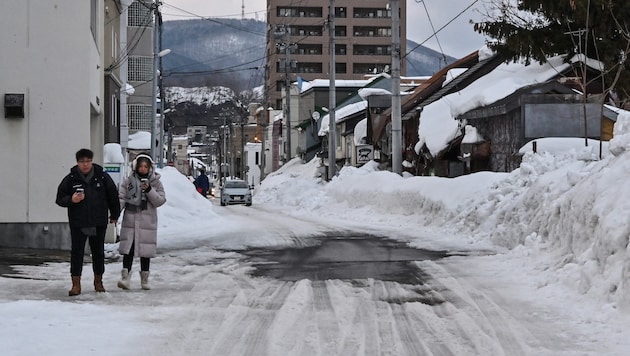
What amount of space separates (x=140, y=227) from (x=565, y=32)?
19.3 m

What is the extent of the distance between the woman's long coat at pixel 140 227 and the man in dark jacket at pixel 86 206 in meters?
0.29

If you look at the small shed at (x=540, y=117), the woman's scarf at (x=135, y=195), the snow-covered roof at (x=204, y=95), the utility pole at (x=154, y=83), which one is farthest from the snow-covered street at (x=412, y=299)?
the snow-covered roof at (x=204, y=95)

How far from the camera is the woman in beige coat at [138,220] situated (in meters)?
9.02

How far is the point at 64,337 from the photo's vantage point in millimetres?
6176

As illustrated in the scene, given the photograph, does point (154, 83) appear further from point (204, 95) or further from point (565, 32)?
point (204, 95)

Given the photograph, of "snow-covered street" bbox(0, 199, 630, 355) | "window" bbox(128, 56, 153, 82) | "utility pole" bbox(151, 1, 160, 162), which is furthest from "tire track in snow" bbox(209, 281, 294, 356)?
"window" bbox(128, 56, 153, 82)

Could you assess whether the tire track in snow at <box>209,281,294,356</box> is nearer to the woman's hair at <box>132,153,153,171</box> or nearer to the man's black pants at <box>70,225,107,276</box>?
the man's black pants at <box>70,225,107,276</box>

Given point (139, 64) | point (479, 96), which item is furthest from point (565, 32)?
point (139, 64)

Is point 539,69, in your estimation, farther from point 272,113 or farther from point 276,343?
point 272,113

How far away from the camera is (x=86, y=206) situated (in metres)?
8.53

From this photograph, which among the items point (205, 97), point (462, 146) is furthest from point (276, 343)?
point (205, 97)

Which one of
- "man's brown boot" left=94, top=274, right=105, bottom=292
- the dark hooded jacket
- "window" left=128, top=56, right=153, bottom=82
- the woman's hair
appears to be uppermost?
"window" left=128, top=56, right=153, bottom=82

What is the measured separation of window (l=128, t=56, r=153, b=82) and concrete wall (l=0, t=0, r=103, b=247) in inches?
1096

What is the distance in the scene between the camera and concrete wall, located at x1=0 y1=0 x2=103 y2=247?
1301 centimetres
